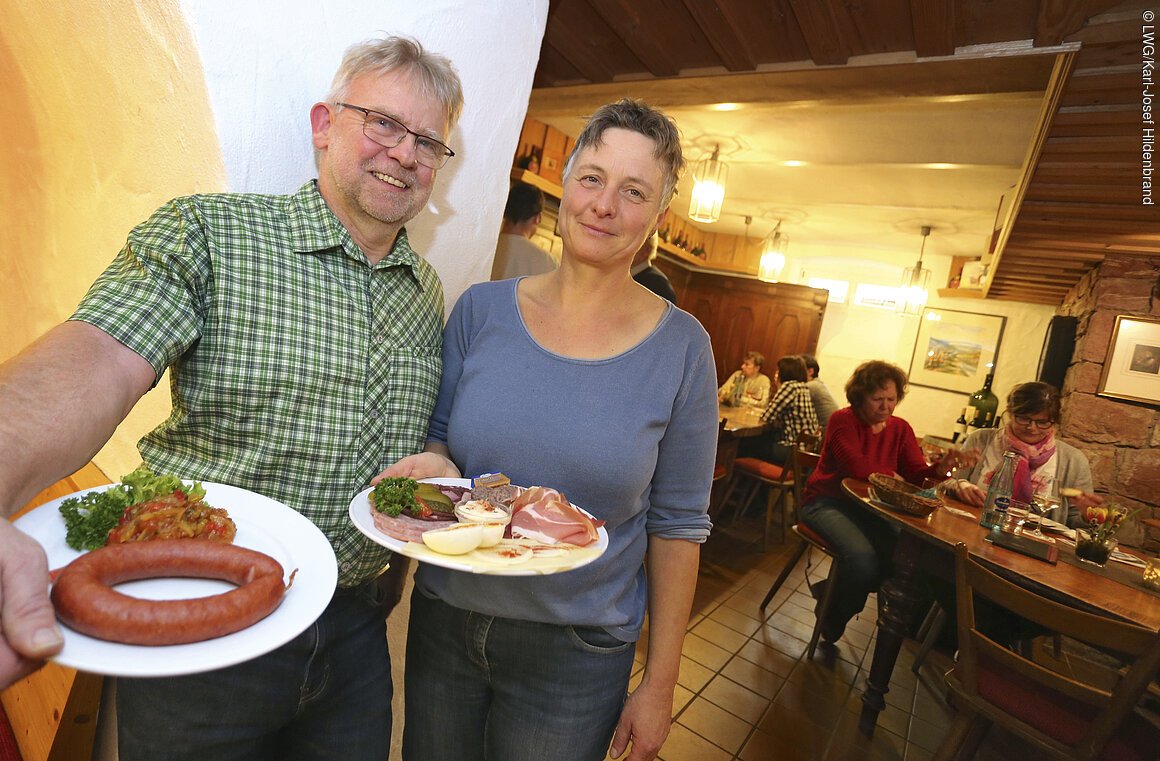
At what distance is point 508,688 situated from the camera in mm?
1354

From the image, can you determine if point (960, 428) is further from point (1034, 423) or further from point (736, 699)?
point (736, 699)

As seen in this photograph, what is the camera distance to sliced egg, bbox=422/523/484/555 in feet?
3.32

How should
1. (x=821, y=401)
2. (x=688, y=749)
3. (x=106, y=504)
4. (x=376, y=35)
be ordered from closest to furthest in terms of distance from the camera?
(x=106, y=504), (x=376, y=35), (x=688, y=749), (x=821, y=401)

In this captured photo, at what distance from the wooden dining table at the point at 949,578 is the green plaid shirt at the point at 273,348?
8.98ft

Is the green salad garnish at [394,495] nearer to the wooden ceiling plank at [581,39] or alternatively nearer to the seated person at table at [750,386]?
the wooden ceiling plank at [581,39]

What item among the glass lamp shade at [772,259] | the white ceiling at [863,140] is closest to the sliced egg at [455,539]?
the white ceiling at [863,140]

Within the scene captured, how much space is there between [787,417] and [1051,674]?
4509 millimetres

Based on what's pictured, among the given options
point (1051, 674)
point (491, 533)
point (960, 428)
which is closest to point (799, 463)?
point (1051, 674)

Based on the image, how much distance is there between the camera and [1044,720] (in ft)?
7.61

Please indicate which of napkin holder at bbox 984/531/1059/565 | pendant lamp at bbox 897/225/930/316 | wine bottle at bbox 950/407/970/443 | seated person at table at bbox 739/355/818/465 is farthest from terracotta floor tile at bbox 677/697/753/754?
wine bottle at bbox 950/407/970/443

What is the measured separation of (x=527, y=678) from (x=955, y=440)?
9.44m

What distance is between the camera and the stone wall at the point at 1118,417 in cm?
503

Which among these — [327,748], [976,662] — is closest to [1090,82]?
[976,662]

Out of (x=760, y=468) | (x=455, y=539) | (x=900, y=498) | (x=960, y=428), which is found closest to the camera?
(x=455, y=539)
